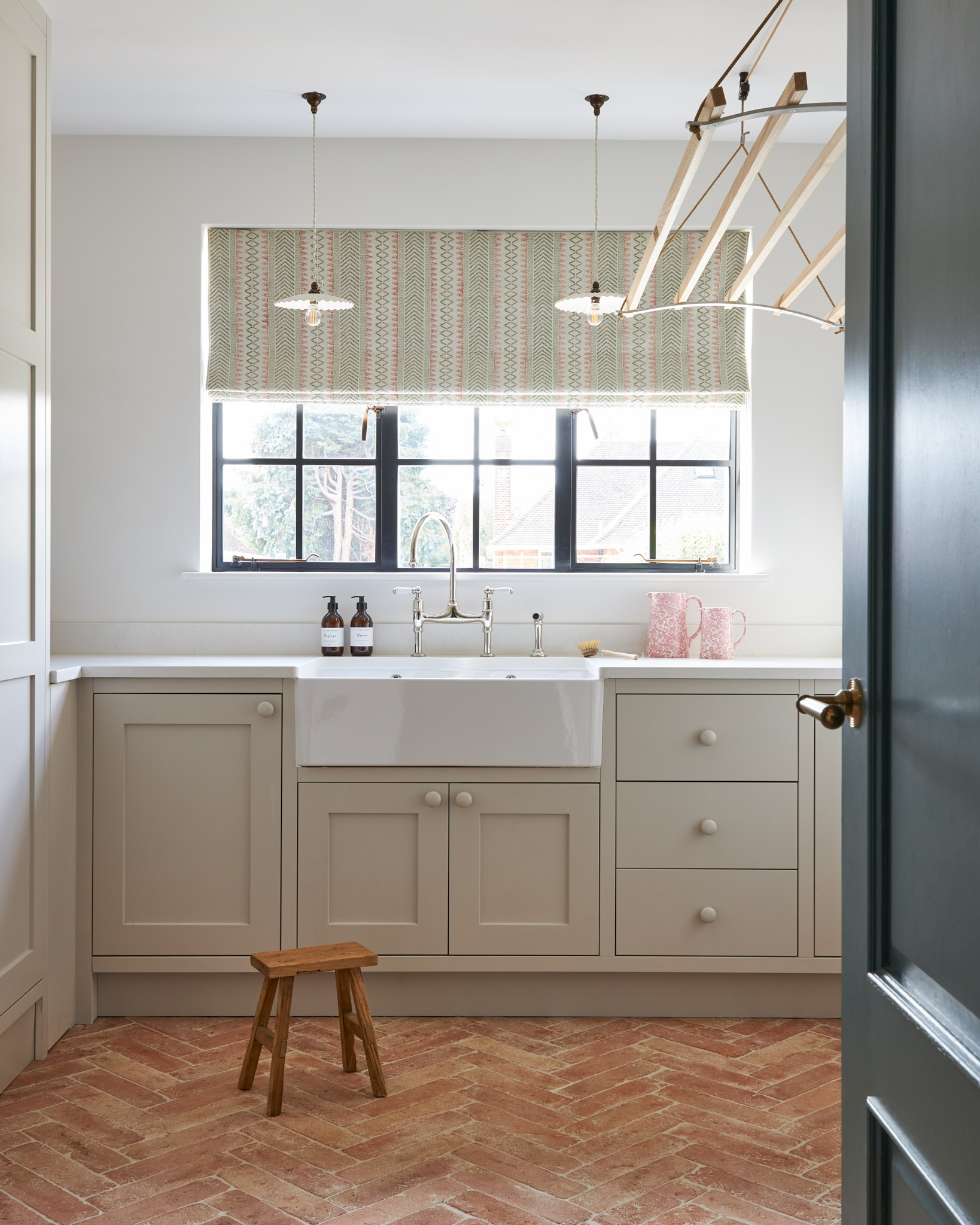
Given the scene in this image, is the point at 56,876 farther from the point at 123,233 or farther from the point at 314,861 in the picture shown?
the point at 123,233

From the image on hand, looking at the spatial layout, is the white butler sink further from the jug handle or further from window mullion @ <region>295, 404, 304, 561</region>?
window mullion @ <region>295, 404, 304, 561</region>

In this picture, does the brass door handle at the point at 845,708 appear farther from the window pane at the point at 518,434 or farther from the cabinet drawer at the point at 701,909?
the window pane at the point at 518,434

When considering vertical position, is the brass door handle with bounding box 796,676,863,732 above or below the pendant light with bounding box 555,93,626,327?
below

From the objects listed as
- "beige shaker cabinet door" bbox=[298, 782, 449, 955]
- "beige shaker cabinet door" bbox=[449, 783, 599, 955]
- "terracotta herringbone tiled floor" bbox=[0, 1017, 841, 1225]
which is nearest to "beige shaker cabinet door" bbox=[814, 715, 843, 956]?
"terracotta herringbone tiled floor" bbox=[0, 1017, 841, 1225]

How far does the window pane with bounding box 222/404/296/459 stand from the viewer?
12.0ft

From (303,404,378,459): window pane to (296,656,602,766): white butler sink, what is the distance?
1096mm

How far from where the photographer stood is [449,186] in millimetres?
3529

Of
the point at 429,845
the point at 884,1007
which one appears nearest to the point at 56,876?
the point at 429,845

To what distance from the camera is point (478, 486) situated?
3676mm

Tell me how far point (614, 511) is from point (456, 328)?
83 cm

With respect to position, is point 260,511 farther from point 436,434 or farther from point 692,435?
point 692,435

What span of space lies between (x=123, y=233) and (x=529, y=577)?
1.76 m

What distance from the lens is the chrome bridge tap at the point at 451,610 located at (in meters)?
3.40

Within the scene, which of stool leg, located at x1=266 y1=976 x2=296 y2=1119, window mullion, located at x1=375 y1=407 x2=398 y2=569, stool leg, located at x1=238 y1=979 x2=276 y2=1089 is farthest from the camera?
window mullion, located at x1=375 y1=407 x2=398 y2=569
